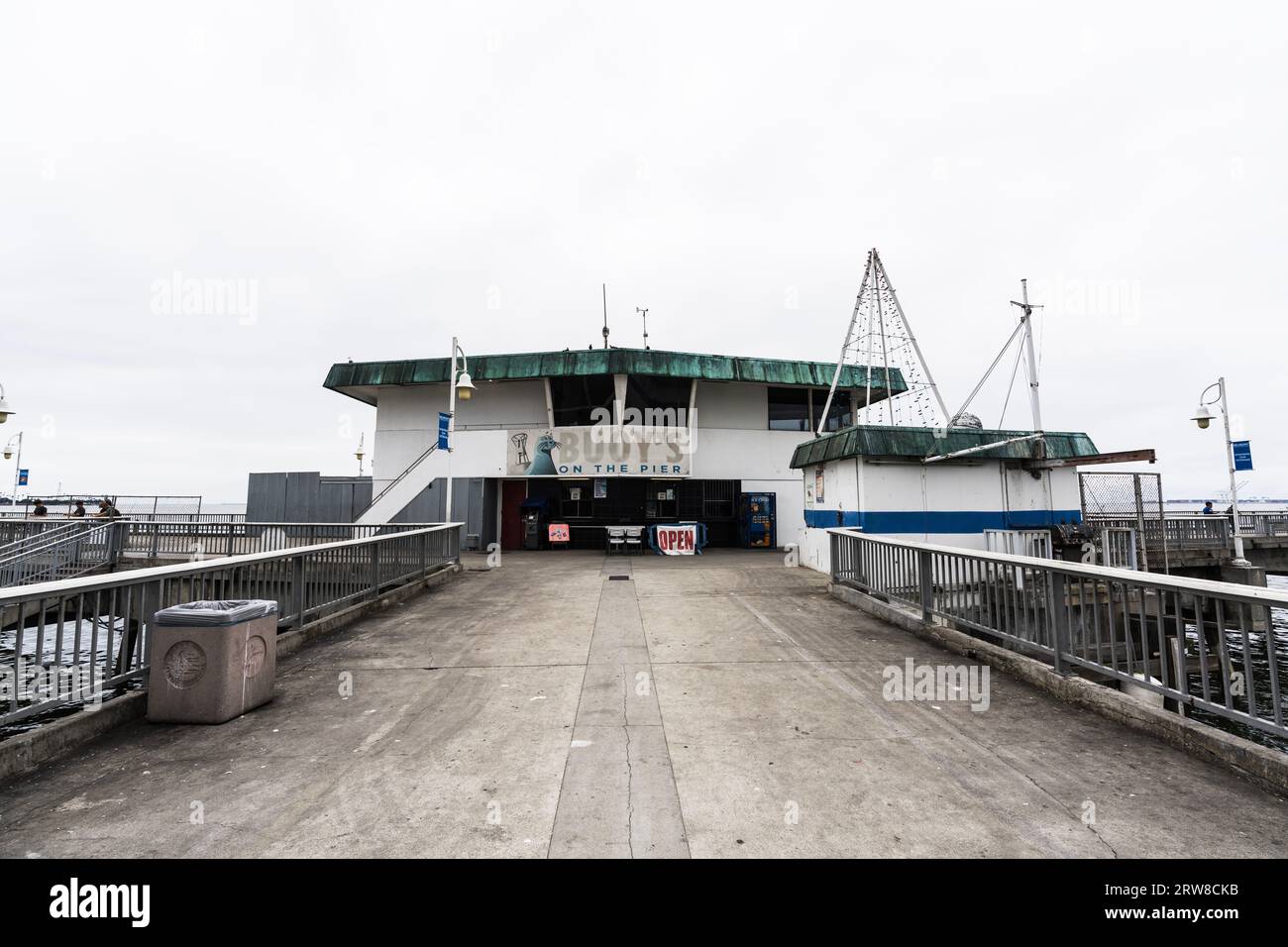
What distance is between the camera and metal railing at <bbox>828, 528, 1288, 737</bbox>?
3576mm

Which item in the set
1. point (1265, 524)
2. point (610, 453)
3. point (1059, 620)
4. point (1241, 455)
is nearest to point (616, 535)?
point (610, 453)

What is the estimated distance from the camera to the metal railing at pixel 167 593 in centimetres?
409

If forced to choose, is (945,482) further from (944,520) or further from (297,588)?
(297,588)

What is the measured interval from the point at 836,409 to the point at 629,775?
23768 mm

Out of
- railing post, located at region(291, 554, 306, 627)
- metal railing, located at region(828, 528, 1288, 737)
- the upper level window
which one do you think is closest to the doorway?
the upper level window

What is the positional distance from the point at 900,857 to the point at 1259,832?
2.01 metres

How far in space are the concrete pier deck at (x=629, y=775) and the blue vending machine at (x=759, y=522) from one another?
51.8 ft

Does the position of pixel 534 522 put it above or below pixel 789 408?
below

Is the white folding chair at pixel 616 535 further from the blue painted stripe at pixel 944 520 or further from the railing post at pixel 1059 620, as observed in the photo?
the railing post at pixel 1059 620

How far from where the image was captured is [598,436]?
2078 cm
